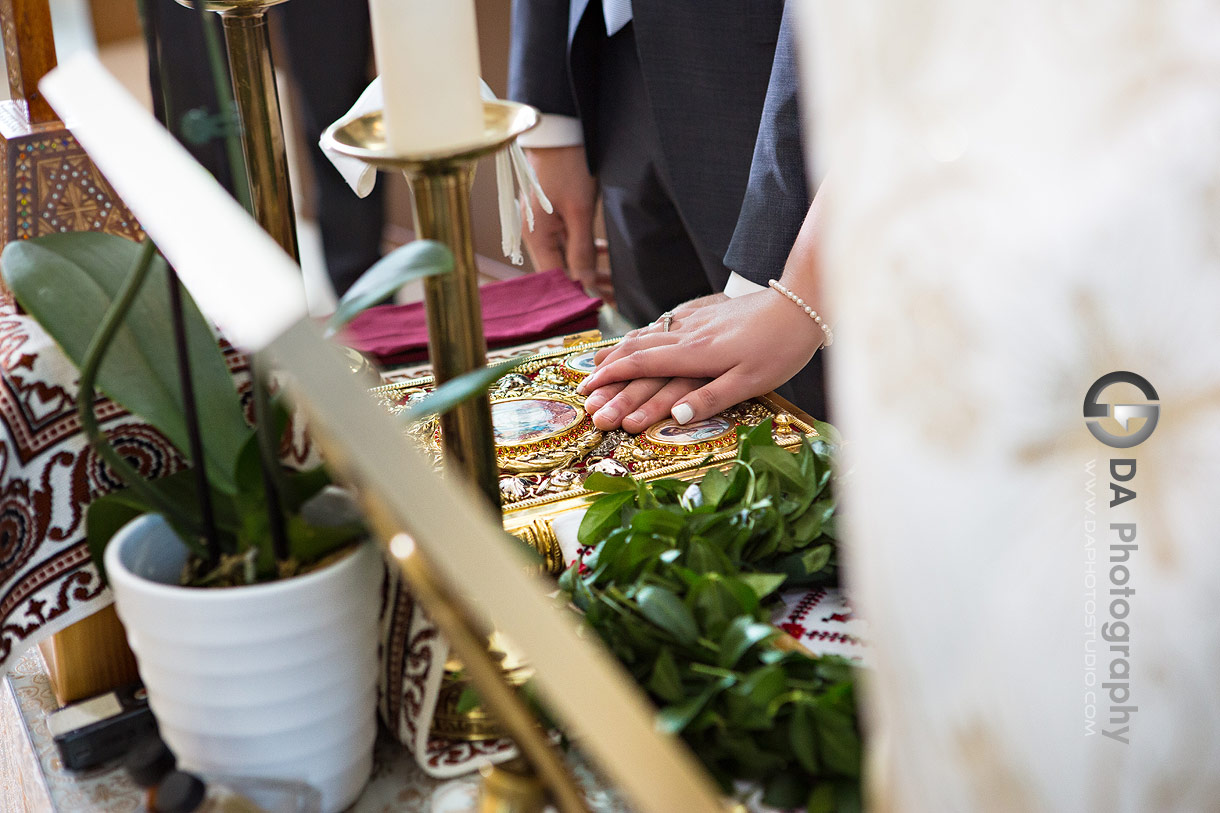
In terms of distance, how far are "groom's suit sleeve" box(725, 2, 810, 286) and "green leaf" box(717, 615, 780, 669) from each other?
1.67ft

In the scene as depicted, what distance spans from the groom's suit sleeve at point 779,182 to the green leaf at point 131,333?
511 mm

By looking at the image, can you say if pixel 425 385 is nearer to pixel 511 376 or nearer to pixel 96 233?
pixel 511 376

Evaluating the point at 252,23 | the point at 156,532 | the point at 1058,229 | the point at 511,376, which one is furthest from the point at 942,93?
the point at 511,376

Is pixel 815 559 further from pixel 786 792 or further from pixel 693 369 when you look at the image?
pixel 693 369

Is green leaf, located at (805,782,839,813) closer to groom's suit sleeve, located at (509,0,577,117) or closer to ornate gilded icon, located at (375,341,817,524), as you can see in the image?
ornate gilded icon, located at (375,341,817,524)

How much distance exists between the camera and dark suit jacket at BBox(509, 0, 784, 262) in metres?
0.98

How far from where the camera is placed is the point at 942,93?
0.17 meters

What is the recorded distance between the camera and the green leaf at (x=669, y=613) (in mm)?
323

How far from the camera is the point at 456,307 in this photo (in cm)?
33

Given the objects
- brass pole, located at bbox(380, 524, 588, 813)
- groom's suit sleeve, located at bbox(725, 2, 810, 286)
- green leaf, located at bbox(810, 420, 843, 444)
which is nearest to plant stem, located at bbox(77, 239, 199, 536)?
brass pole, located at bbox(380, 524, 588, 813)

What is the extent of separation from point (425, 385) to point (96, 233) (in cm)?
32

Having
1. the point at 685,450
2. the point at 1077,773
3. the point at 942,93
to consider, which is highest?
the point at 942,93

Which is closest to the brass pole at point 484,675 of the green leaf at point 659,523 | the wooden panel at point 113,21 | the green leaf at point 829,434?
the green leaf at point 659,523

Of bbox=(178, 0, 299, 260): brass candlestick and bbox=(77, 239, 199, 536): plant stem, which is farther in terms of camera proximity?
bbox=(178, 0, 299, 260): brass candlestick
